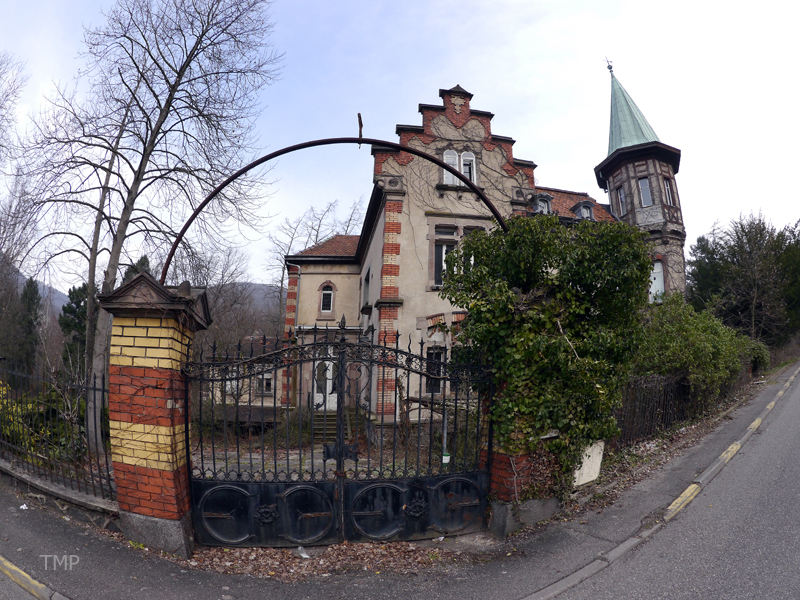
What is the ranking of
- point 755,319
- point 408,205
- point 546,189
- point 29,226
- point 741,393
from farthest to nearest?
1. point 755,319
2. point 546,189
3. point 741,393
4. point 408,205
5. point 29,226

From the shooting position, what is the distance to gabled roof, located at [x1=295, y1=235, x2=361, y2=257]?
72.9ft

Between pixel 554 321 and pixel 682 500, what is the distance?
3509 millimetres

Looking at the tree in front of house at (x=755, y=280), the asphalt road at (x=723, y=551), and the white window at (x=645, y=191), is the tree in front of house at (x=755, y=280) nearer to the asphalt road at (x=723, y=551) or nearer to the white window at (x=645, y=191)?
the white window at (x=645, y=191)

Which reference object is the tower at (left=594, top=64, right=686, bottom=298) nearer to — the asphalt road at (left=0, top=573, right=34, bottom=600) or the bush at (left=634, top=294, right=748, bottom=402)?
the bush at (left=634, top=294, right=748, bottom=402)

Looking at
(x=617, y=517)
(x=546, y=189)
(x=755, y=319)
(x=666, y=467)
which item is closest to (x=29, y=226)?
(x=617, y=517)

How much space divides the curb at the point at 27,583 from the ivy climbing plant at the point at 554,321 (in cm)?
464

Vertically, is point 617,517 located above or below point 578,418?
below

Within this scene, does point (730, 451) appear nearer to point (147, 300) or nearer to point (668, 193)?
point (147, 300)

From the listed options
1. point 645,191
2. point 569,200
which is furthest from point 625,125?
point 569,200

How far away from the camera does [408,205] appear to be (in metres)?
14.7

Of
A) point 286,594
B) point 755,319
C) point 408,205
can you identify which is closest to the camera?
point 286,594

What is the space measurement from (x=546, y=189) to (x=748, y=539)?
1878cm

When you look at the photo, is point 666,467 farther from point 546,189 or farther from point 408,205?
point 546,189

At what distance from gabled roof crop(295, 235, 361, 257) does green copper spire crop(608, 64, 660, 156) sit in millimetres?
15381
